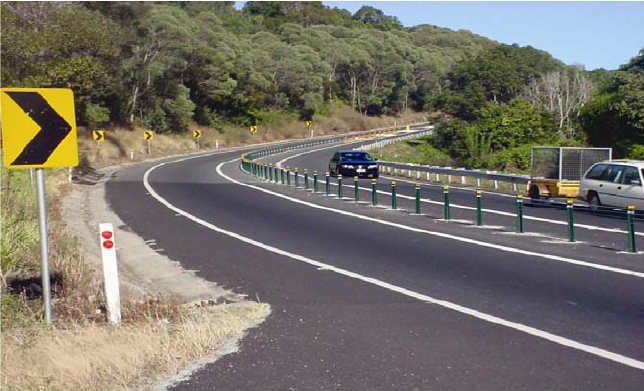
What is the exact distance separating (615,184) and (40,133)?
16.9 m

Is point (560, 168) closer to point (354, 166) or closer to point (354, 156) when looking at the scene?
point (354, 166)

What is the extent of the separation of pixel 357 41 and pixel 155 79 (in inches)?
2104

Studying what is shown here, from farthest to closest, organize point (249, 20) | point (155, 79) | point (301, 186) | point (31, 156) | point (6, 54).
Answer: point (249, 20)
point (155, 79)
point (6, 54)
point (301, 186)
point (31, 156)

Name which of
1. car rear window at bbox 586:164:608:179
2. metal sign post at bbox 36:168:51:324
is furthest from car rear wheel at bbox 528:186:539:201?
metal sign post at bbox 36:168:51:324

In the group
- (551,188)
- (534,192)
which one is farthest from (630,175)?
(534,192)

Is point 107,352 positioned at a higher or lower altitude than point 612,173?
lower

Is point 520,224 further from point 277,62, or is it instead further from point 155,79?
point 277,62

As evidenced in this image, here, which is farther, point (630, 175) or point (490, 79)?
point (490, 79)

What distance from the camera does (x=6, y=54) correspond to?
37906mm

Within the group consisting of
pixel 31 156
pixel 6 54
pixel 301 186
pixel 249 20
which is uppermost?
pixel 249 20

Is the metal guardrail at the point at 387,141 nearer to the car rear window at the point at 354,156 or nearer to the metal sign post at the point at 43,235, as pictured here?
the car rear window at the point at 354,156

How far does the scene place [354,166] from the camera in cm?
4100

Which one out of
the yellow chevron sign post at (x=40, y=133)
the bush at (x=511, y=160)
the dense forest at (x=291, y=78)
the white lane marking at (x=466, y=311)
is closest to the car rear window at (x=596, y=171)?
the white lane marking at (x=466, y=311)

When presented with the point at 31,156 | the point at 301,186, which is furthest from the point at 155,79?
the point at 31,156
